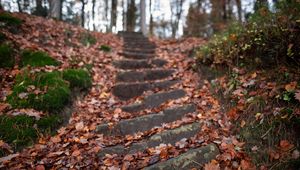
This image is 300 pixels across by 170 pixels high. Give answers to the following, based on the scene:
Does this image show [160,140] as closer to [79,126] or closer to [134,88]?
[79,126]

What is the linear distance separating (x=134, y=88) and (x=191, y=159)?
2901 mm

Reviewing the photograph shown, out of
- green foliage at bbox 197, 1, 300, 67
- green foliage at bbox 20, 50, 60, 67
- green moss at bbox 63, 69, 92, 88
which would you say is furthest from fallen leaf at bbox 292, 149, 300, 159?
green foliage at bbox 20, 50, 60, 67

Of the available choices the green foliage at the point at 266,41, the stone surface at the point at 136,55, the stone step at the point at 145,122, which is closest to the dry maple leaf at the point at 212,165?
the stone step at the point at 145,122

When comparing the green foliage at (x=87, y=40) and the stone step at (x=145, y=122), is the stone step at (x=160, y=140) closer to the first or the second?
the stone step at (x=145, y=122)

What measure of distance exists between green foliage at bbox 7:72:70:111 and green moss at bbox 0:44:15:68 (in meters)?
0.67

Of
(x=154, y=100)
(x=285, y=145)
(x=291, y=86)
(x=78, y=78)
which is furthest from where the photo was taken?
(x=78, y=78)

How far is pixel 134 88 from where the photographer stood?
5926 millimetres

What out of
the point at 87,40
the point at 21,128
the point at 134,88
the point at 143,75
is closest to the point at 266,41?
the point at 134,88

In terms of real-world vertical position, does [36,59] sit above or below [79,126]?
above

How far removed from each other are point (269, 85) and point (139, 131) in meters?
2.19

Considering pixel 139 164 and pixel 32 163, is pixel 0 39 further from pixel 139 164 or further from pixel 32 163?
pixel 139 164

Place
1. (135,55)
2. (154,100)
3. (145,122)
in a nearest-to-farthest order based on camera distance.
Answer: (145,122) → (154,100) → (135,55)

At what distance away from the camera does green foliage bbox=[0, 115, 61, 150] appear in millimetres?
3820

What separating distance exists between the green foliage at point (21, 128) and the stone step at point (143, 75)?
2.59 m
